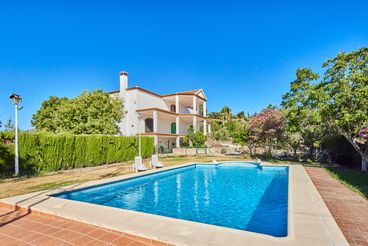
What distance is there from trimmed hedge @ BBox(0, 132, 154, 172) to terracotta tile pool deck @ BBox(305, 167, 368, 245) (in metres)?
14.5

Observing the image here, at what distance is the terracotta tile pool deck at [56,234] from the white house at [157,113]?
73.0 feet

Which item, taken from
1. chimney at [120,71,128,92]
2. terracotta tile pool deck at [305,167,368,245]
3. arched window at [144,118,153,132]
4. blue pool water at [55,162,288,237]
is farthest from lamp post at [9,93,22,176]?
arched window at [144,118,153,132]

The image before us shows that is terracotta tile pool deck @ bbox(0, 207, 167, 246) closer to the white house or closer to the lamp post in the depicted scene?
the lamp post

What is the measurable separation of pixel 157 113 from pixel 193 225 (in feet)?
83.8

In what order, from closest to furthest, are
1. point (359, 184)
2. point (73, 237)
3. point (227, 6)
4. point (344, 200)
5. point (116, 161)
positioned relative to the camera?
point (73, 237) → point (344, 200) → point (359, 184) → point (227, 6) → point (116, 161)

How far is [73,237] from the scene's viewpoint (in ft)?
13.1

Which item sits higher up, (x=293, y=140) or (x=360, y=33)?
(x=360, y=33)

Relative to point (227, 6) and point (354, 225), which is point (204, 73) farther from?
point (354, 225)

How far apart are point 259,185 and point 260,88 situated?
2112 cm

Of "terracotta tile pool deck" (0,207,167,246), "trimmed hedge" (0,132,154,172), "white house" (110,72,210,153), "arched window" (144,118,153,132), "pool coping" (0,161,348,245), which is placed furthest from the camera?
"arched window" (144,118,153,132)

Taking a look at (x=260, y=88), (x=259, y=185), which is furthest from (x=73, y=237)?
(x=260, y=88)

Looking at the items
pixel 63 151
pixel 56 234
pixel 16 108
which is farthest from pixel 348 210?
pixel 63 151

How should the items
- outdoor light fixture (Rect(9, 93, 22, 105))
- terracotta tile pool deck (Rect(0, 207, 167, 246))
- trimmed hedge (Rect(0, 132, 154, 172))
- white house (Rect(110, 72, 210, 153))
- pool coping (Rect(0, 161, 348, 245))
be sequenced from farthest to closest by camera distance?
white house (Rect(110, 72, 210, 153)), trimmed hedge (Rect(0, 132, 154, 172)), outdoor light fixture (Rect(9, 93, 22, 105)), terracotta tile pool deck (Rect(0, 207, 167, 246)), pool coping (Rect(0, 161, 348, 245))

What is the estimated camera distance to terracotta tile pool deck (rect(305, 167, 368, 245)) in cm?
420
